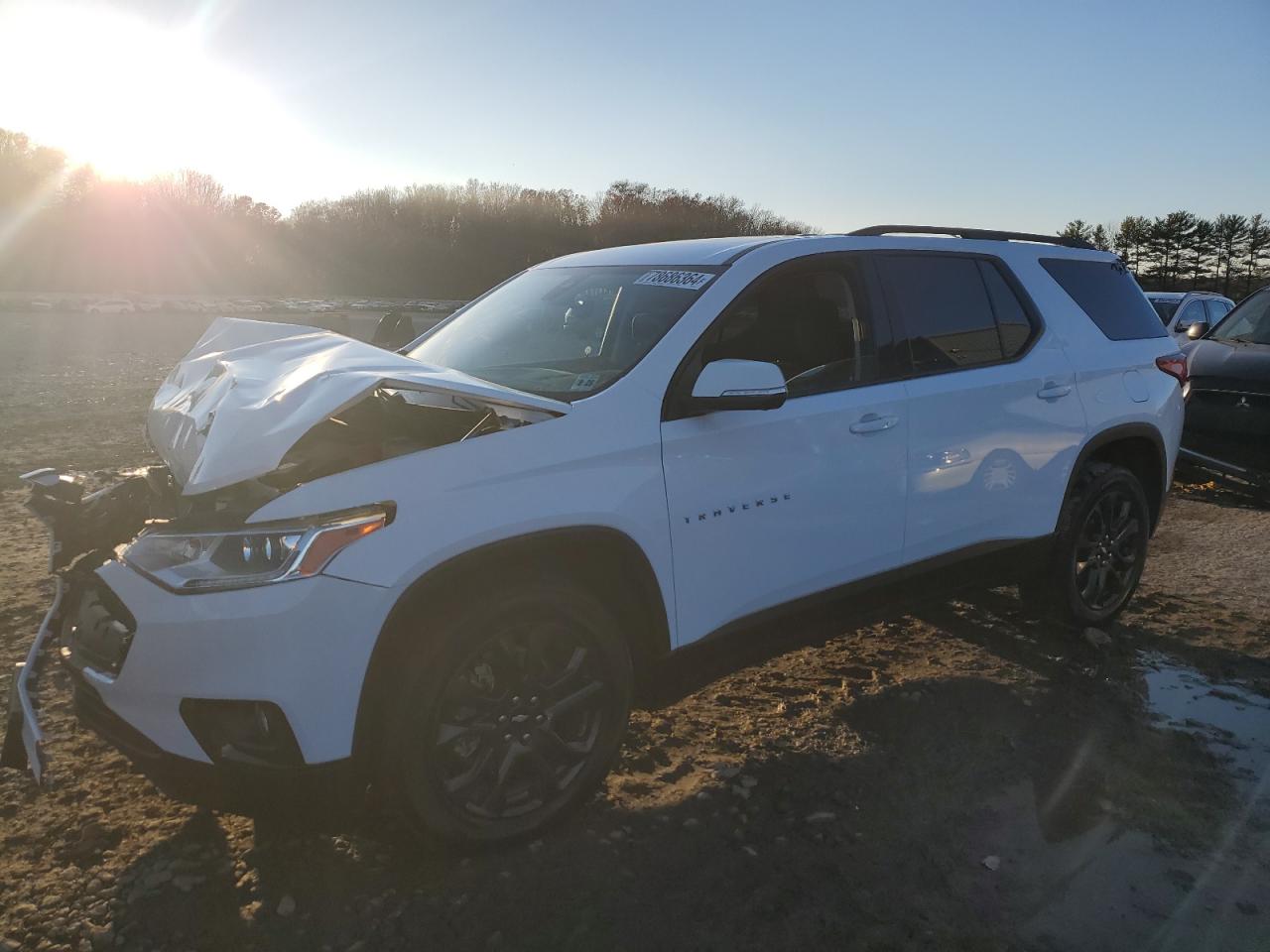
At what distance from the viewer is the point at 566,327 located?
3.61 m

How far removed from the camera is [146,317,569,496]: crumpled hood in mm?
2396

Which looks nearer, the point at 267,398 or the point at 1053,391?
the point at 267,398

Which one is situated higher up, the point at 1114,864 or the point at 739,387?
the point at 739,387

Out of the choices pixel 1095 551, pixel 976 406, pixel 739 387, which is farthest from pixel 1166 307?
pixel 739 387

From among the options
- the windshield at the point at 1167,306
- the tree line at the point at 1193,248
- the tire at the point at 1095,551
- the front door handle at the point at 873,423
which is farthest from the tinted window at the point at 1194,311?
the tree line at the point at 1193,248

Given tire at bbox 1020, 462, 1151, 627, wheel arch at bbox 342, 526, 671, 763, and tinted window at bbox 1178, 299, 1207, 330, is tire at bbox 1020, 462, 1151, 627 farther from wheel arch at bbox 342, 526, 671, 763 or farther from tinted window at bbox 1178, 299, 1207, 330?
tinted window at bbox 1178, 299, 1207, 330

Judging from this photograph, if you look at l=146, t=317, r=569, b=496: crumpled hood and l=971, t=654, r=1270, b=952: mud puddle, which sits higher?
l=146, t=317, r=569, b=496: crumpled hood

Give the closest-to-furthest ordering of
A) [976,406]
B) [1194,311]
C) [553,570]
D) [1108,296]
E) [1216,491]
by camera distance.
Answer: [553,570] < [976,406] < [1108,296] < [1216,491] < [1194,311]

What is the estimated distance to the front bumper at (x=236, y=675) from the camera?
223cm

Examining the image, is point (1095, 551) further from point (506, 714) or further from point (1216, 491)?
point (1216, 491)

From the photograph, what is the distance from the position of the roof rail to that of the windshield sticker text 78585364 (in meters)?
0.88

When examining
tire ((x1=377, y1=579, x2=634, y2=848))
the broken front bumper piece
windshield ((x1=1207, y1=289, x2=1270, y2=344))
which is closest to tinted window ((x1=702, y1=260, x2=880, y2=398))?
tire ((x1=377, y1=579, x2=634, y2=848))

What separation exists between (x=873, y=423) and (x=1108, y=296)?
2069 millimetres

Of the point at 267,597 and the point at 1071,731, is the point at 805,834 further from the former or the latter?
the point at 267,597
